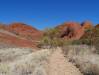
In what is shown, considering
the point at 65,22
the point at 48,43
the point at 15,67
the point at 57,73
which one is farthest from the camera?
the point at 65,22

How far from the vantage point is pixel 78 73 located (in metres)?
18.9

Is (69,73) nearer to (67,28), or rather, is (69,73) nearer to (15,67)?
(15,67)

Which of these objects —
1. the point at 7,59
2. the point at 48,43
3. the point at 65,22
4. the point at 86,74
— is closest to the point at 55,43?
the point at 48,43

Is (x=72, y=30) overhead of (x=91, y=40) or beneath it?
overhead

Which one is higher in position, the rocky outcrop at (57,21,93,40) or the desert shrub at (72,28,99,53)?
the rocky outcrop at (57,21,93,40)

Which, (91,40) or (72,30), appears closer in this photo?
(91,40)

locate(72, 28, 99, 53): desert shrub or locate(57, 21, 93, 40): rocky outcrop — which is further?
locate(57, 21, 93, 40): rocky outcrop

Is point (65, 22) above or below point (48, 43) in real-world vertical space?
above

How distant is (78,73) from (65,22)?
109790 mm

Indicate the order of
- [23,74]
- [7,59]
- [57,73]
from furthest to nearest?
1. [7,59]
2. [57,73]
3. [23,74]

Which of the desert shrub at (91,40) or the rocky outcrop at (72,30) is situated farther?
the rocky outcrop at (72,30)

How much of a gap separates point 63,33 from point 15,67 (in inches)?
3733

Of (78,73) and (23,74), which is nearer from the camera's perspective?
(23,74)

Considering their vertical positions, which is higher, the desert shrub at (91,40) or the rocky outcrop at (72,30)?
the rocky outcrop at (72,30)
